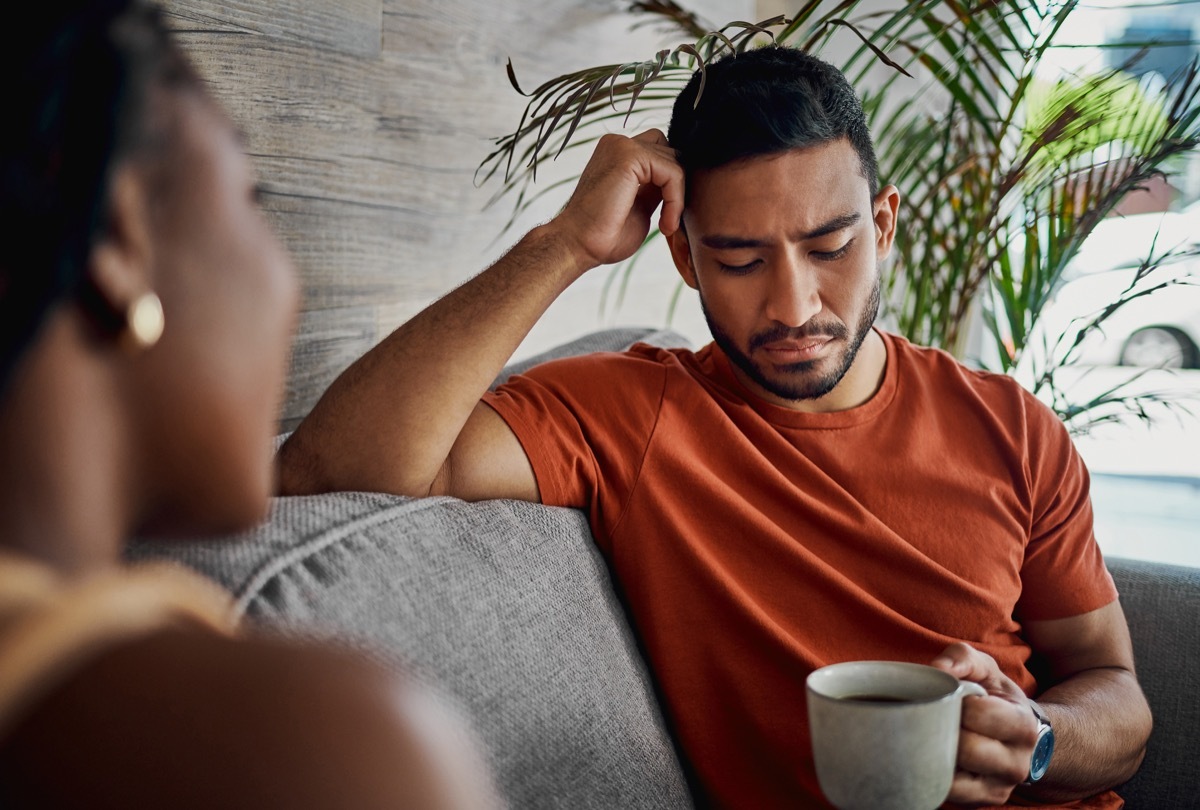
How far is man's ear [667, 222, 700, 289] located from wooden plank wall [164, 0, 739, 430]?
1.55 feet

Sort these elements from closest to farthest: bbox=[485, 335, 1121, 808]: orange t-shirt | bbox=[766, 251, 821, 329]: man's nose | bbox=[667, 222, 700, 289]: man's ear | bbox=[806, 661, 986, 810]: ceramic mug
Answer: bbox=[806, 661, 986, 810]: ceramic mug → bbox=[485, 335, 1121, 808]: orange t-shirt → bbox=[766, 251, 821, 329]: man's nose → bbox=[667, 222, 700, 289]: man's ear

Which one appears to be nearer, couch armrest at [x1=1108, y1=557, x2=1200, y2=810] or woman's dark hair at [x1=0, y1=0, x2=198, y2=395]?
woman's dark hair at [x1=0, y1=0, x2=198, y2=395]

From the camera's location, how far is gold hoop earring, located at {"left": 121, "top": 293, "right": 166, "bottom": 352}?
0.48 metres

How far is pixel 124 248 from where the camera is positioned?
0.49 meters

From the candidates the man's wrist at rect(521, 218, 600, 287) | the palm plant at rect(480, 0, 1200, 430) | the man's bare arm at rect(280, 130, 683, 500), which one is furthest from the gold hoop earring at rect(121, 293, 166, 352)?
the palm plant at rect(480, 0, 1200, 430)

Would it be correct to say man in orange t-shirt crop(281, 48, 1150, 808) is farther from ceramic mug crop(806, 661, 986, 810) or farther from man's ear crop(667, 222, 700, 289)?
ceramic mug crop(806, 661, 986, 810)

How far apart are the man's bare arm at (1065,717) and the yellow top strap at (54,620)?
0.78m

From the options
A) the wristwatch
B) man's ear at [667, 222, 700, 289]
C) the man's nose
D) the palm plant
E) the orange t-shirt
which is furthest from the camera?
the palm plant

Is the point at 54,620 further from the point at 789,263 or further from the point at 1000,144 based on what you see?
the point at 1000,144

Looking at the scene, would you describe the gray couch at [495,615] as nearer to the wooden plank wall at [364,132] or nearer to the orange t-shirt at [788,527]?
the orange t-shirt at [788,527]

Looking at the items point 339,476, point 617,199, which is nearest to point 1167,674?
point 617,199

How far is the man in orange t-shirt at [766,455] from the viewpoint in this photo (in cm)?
123

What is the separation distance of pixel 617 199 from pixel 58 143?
97 centimetres

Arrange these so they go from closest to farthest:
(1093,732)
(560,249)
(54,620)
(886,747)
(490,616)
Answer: (54,620)
(886,747)
(490,616)
(1093,732)
(560,249)
